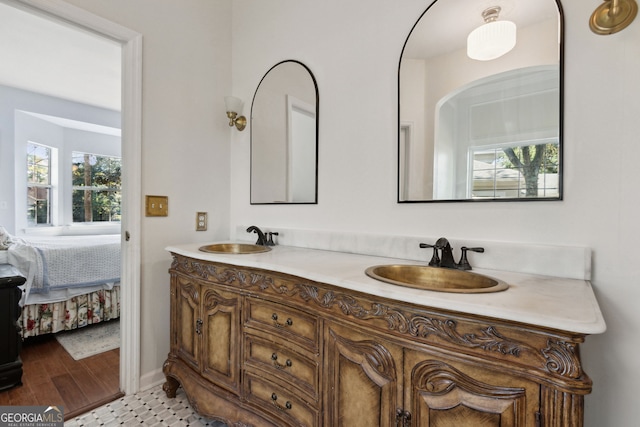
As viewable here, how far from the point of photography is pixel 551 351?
0.66 metres

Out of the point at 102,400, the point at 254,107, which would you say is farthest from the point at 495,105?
the point at 102,400

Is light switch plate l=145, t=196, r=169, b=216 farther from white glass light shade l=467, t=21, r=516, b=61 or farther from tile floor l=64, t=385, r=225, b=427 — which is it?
white glass light shade l=467, t=21, r=516, b=61

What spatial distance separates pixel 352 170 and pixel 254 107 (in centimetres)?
101

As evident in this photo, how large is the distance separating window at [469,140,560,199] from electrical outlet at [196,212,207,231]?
1.75 meters

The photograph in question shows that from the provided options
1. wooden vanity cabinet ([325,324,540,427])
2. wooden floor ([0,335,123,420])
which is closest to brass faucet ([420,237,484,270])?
wooden vanity cabinet ([325,324,540,427])

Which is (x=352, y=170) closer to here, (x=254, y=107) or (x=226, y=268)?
(x=226, y=268)

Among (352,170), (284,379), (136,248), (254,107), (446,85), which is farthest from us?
(254,107)

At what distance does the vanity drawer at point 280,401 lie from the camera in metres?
1.11

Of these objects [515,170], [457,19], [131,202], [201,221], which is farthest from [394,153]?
[131,202]

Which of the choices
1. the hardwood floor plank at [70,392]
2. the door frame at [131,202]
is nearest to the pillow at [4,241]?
the hardwood floor plank at [70,392]

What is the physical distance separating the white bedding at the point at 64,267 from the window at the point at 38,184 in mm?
2453

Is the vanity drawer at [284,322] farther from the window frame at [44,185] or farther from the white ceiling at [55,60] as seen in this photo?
the window frame at [44,185]

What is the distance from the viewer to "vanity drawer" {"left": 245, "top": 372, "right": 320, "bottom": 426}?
1.11 m

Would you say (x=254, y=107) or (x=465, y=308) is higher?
(x=254, y=107)
